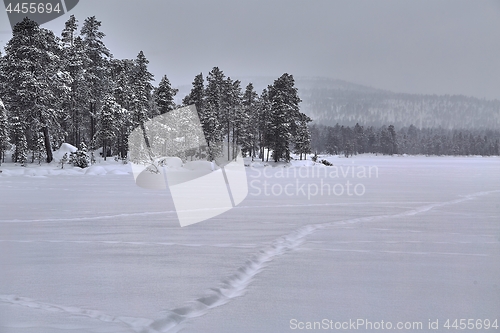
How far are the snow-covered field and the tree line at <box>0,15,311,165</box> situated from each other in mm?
30104

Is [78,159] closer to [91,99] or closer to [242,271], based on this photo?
[91,99]

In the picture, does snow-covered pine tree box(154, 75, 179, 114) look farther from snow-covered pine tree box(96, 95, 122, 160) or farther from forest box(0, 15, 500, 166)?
snow-covered pine tree box(96, 95, 122, 160)

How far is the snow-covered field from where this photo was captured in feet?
12.5

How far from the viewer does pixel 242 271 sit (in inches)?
215

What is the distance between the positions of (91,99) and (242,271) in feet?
158

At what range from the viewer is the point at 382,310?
156 inches

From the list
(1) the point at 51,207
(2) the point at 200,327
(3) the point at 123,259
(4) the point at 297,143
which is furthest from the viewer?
(4) the point at 297,143

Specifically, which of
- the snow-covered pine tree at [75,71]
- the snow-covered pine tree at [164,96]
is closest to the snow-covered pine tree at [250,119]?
the snow-covered pine tree at [164,96]

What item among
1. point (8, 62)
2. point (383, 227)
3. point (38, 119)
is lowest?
point (383, 227)

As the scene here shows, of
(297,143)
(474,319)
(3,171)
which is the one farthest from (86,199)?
(297,143)

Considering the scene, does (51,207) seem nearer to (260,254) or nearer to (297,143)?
(260,254)

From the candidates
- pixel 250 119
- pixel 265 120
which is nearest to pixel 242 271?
pixel 265 120

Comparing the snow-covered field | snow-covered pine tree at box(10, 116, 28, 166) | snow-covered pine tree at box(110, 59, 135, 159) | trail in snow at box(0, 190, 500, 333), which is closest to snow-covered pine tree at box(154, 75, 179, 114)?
snow-covered pine tree at box(110, 59, 135, 159)

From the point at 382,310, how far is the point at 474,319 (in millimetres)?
749
